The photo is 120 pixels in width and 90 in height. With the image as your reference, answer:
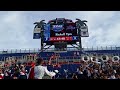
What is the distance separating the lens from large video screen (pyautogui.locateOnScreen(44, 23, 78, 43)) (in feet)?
76.1

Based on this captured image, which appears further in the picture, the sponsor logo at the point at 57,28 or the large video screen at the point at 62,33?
the sponsor logo at the point at 57,28

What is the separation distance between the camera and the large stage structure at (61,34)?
2330cm

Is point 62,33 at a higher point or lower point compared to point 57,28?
lower

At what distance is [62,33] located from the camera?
23.5 metres

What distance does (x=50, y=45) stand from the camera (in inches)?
944

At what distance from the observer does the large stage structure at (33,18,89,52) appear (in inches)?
917

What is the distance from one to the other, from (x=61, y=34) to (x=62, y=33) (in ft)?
0.42

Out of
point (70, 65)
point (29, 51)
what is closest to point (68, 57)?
point (70, 65)

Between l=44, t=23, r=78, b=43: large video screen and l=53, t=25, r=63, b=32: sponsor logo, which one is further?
l=53, t=25, r=63, b=32: sponsor logo

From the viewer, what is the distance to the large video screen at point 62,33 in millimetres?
23203

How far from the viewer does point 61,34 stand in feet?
76.8
